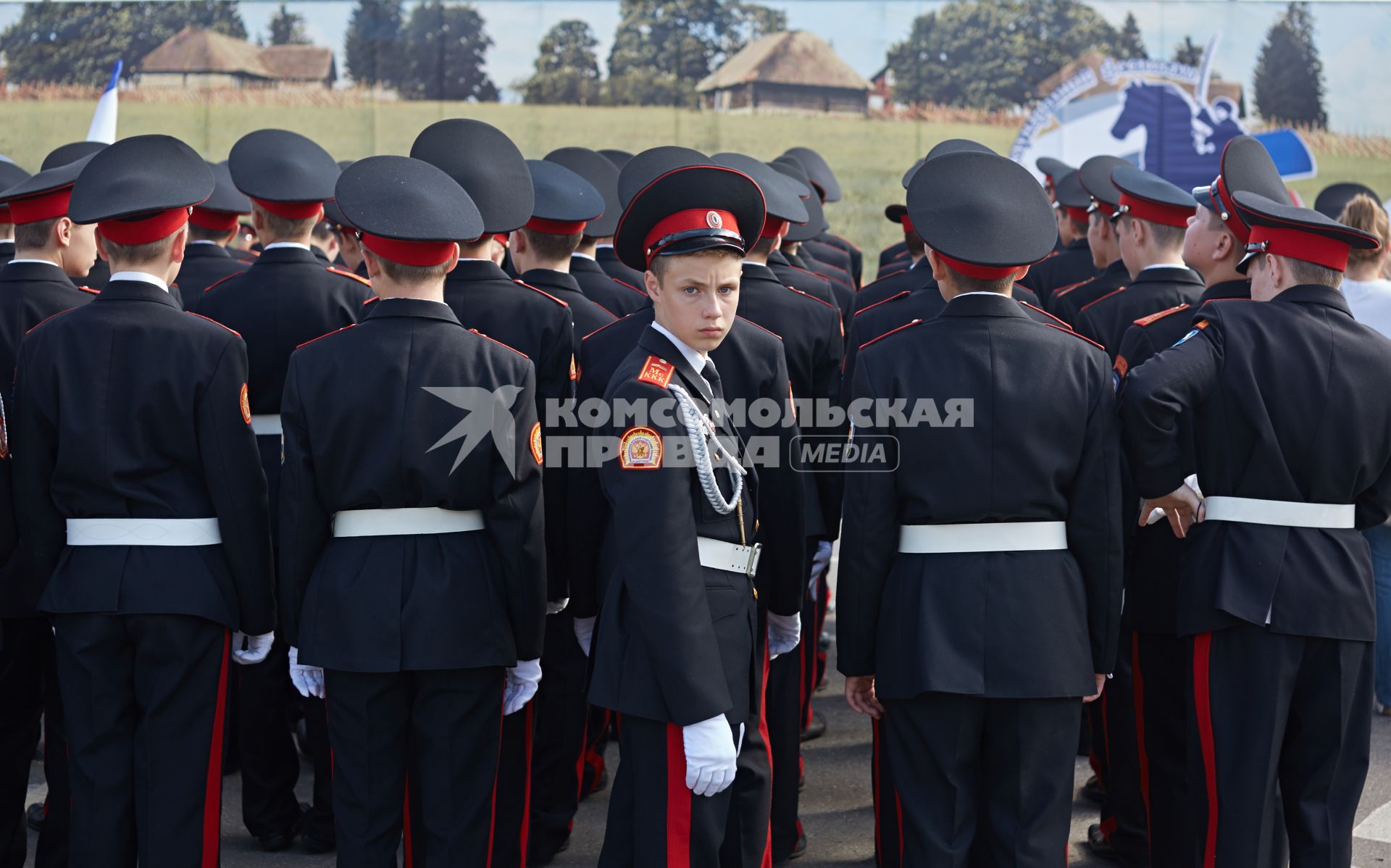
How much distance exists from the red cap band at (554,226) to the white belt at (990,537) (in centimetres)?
207

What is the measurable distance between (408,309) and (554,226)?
58.0 inches

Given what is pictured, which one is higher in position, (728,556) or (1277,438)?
(1277,438)

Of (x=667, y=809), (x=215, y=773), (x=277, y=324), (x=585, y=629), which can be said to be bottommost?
(x=215, y=773)

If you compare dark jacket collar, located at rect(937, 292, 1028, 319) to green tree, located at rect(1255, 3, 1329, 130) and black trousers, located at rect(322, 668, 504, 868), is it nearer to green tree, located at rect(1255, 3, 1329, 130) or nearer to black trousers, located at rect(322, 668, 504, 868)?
black trousers, located at rect(322, 668, 504, 868)

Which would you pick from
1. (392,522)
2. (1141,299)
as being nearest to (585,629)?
(392,522)

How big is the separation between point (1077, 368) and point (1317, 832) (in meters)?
1.36

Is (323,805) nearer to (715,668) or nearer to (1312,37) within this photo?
(715,668)

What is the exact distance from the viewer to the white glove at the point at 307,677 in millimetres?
3312

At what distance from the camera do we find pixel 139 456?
3.34 m

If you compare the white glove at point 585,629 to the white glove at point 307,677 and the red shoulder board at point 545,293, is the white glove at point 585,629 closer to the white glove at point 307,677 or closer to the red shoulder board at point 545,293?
the white glove at point 307,677

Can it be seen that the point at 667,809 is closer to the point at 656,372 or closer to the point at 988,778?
the point at 988,778

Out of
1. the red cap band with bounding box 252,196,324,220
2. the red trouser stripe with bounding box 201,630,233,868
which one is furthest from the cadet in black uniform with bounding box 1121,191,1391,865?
the red cap band with bounding box 252,196,324,220

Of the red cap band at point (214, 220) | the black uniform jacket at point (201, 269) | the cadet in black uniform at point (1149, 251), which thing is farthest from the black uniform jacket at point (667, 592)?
the red cap band at point (214, 220)

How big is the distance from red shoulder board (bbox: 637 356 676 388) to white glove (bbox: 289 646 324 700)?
1.16m
